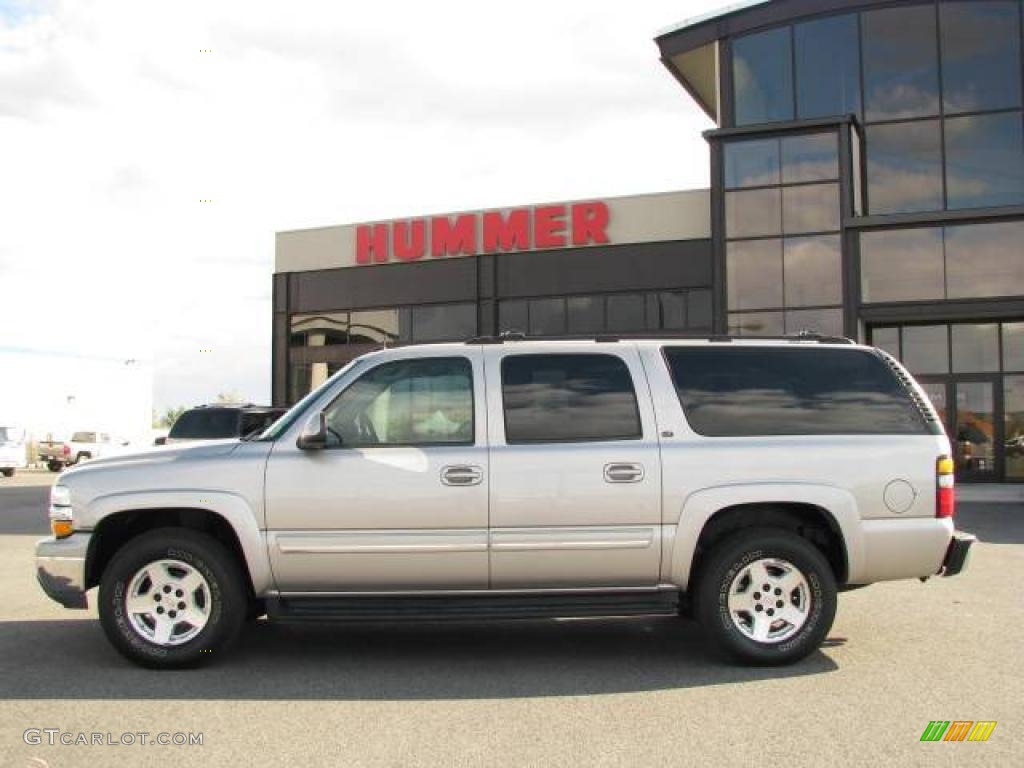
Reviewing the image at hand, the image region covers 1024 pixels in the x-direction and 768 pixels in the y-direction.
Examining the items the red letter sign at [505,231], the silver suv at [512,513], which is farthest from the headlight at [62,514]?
the red letter sign at [505,231]

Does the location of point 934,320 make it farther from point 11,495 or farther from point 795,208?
point 11,495

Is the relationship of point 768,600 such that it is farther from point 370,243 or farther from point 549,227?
point 370,243

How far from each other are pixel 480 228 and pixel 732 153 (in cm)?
636

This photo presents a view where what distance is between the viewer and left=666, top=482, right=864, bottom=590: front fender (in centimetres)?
590

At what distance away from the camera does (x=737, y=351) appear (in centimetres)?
634

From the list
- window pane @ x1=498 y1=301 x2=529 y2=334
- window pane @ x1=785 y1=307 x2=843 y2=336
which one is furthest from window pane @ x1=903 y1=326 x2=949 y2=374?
window pane @ x1=498 y1=301 x2=529 y2=334

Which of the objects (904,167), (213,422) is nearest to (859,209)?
(904,167)

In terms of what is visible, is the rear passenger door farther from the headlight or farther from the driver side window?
the headlight

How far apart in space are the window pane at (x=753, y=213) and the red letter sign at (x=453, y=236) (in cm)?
639

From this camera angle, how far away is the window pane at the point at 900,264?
19922 mm

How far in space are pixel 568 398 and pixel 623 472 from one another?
59 cm

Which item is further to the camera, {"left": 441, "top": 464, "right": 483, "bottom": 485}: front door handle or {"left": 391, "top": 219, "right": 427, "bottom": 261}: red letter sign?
{"left": 391, "top": 219, "right": 427, "bottom": 261}: red letter sign

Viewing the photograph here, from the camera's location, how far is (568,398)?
6.14 metres

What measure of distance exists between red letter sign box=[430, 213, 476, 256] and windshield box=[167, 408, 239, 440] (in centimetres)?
1057
